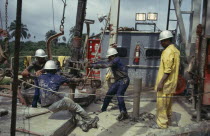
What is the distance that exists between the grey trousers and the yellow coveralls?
177cm

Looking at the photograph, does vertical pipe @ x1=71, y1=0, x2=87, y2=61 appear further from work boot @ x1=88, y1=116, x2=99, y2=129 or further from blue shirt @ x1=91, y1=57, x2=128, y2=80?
work boot @ x1=88, y1=116, x2=99, y2=129

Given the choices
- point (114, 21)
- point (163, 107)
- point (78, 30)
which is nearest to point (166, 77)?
point (163, 107)

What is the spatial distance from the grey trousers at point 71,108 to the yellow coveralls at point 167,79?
5.81 ft

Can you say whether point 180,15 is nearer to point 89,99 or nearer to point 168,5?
point 168,5

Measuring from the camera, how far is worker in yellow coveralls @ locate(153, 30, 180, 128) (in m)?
5.56

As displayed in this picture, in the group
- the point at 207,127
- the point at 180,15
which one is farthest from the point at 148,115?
the point at 180,15

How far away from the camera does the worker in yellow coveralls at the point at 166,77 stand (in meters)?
5.56

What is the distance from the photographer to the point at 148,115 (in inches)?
278

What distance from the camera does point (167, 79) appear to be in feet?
18.6

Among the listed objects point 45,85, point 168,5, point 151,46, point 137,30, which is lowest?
point 45,85

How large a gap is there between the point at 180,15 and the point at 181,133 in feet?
23.1

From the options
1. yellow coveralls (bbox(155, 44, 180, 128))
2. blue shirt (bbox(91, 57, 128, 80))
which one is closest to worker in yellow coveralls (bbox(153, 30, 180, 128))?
yellow coveralls (bbox(155, 44, 180, 128))

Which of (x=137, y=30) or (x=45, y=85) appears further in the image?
(x=137, y=30)

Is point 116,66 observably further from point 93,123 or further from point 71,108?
point 71,108
